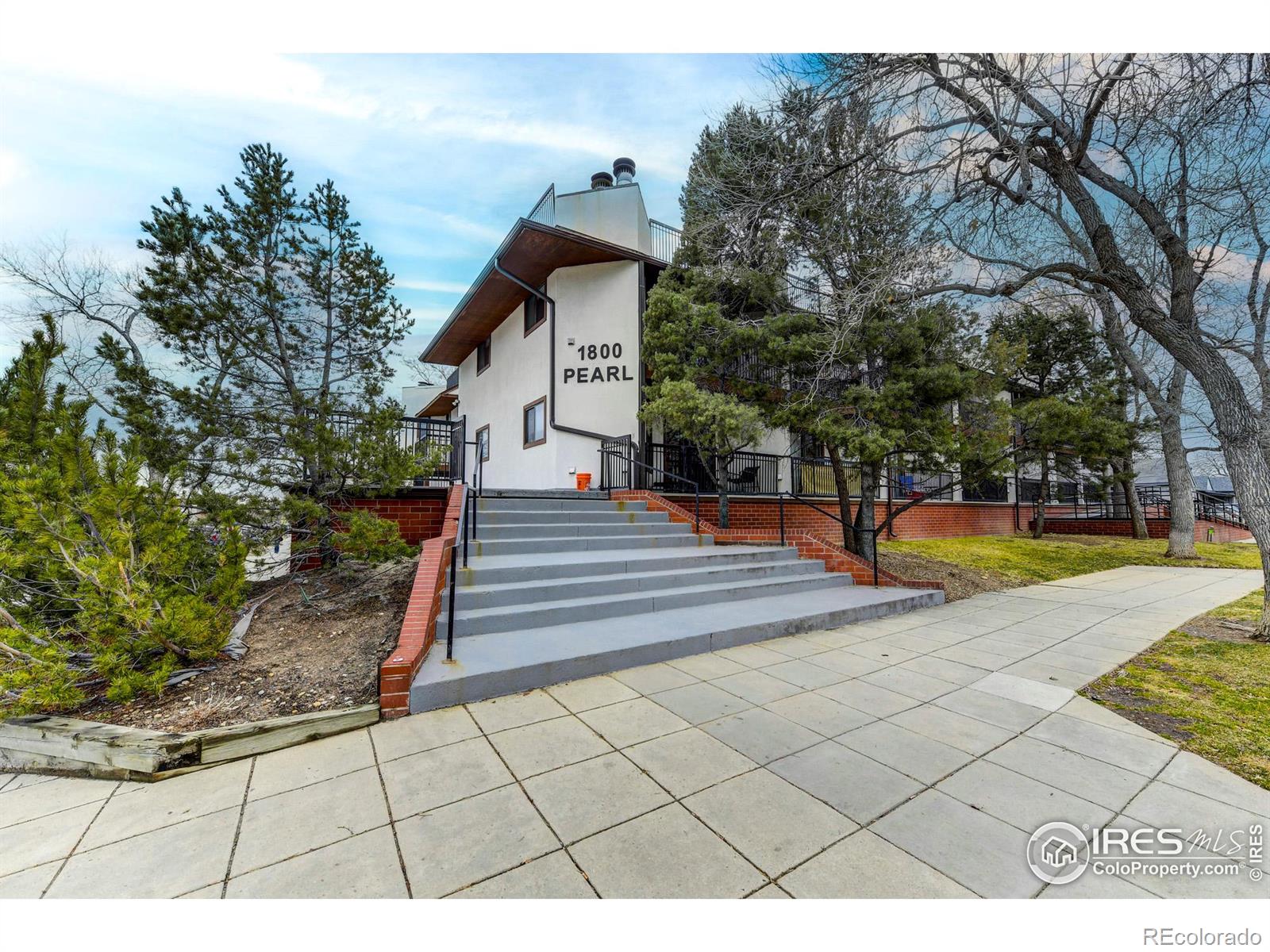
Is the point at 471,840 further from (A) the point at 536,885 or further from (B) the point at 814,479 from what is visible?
(B) the point at 814,479

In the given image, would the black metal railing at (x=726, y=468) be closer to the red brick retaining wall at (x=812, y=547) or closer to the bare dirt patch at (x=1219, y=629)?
the red brick retaining wall at (x=812, y=547)

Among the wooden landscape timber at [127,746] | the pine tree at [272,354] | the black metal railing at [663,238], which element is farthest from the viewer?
the black metal railing at [663,238]

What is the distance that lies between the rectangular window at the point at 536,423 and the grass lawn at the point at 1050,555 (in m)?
7.45

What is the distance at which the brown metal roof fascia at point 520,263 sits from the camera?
9.32 metres

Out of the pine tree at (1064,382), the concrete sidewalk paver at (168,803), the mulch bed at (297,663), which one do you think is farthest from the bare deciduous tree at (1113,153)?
the concrete sidewalk paver at (168,803)

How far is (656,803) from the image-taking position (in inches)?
85.7

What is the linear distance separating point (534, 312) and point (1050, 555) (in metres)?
13.0

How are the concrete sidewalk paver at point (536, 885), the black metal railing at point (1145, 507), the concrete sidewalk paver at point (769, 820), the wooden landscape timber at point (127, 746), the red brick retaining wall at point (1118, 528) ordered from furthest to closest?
the black metal railing at point (1145, 507)
the red brick retaining wall at point (1118, 528)
the wooden landscape timber at point (127, 746)
the concrete sidewalk paver at point (769, 820)
the concrete sidewalk paver at point (536, 885)

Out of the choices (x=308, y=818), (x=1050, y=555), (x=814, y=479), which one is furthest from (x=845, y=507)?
(x=308, y=818)

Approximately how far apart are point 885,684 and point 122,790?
14.7 feet
